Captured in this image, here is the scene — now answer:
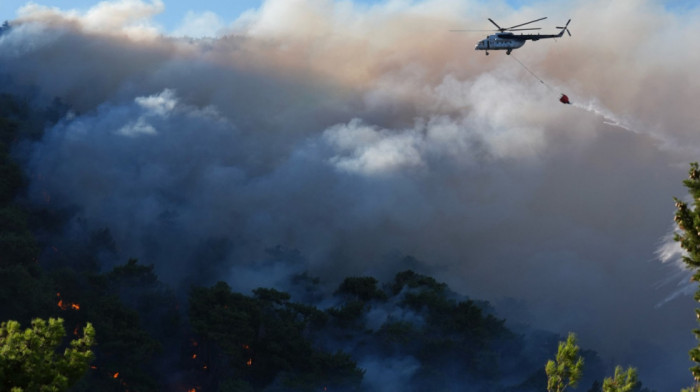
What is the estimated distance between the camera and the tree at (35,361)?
88.3 feet

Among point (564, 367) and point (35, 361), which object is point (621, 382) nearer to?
point (564, 367)

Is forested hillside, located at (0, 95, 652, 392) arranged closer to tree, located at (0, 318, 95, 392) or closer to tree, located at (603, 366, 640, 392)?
tree, located at (0, 318, 95, 392)

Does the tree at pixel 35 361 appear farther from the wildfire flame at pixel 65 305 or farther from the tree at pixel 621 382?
the wildfire flame at pixel 65 305

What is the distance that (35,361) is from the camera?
27328 mm

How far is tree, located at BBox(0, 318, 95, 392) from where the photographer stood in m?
26.9

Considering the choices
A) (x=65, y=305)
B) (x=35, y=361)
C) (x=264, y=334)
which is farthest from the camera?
(x=65, y=305)

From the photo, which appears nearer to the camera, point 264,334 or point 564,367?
point 564,367

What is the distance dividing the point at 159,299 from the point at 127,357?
1209cm

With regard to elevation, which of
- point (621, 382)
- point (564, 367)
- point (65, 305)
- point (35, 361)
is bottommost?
point (35, 361)

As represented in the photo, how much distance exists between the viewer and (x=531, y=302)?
12912 cm

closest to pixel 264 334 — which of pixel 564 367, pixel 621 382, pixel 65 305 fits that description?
pixel 65 305

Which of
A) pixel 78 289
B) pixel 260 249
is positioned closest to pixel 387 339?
pixel 78 289

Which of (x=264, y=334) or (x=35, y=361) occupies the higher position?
(x=264, y=334)

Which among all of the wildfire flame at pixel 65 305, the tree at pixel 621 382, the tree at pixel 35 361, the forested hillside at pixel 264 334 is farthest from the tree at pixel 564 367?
the wildfire flame at pixel 65 305
